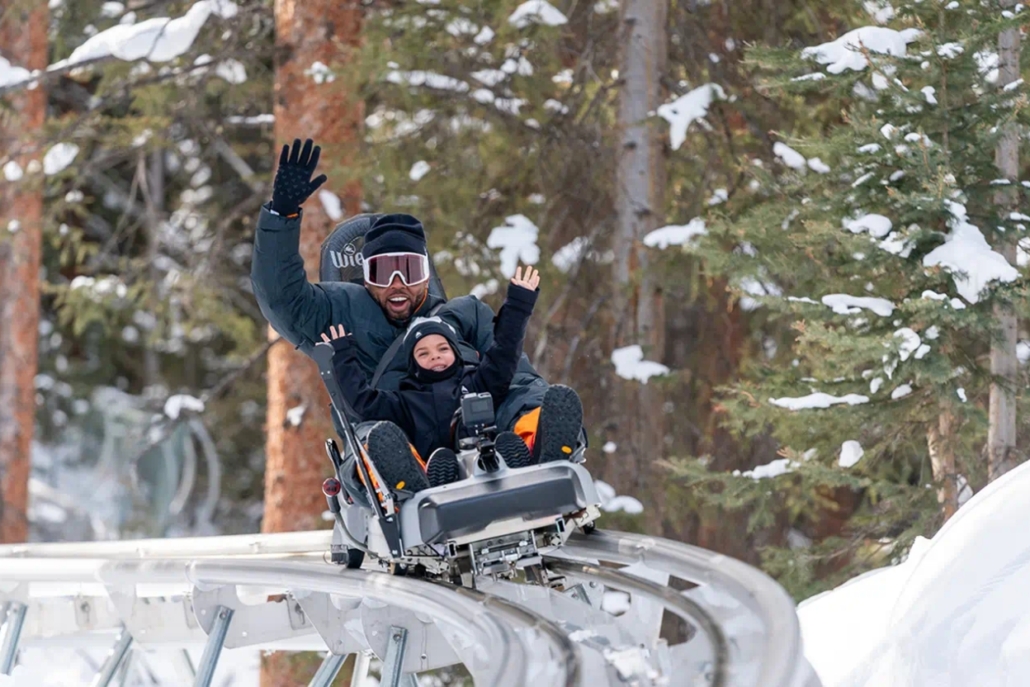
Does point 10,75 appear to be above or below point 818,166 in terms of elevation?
above

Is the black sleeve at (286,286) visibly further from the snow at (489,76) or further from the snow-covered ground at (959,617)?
the snow at (489,76)

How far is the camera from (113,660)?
5668mm

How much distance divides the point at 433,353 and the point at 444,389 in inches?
5.7

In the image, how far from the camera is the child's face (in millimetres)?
4855

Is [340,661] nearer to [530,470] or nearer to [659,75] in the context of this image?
[530,470]

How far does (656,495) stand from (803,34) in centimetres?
304

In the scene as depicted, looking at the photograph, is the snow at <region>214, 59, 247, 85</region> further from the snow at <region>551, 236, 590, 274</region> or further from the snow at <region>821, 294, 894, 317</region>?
the snow at <region>821, 294, 894, 317</region>

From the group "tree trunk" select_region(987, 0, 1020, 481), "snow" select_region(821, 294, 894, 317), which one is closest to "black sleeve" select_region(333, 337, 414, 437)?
"snow" select_region(821, 294, 894, 317)

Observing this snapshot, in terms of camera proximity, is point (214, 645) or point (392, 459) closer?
point (392, 459)

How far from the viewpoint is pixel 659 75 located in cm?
793

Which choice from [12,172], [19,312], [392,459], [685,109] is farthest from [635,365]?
[19,312]

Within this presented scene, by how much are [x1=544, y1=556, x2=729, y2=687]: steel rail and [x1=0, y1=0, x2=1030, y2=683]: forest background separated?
58.5 inches

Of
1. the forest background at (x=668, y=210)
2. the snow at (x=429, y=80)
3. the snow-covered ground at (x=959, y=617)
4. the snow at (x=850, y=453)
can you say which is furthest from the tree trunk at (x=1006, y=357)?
the snow at (x=429, y=80)

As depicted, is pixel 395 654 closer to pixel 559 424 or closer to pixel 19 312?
pixel 559 424
